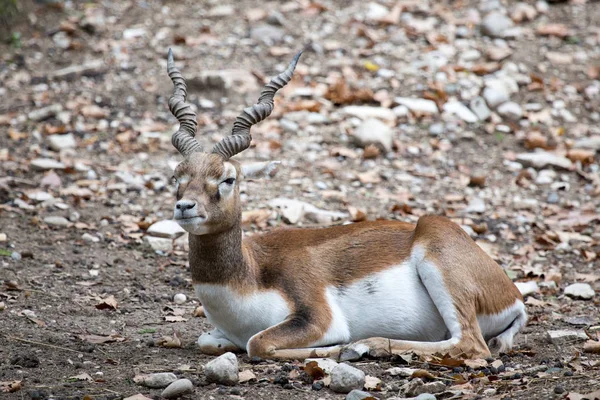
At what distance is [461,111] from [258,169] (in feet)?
20.6

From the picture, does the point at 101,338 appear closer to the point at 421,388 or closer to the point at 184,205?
the point at 184,205

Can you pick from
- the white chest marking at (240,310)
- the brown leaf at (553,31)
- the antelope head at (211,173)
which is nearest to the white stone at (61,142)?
the antelope head at (211,173)

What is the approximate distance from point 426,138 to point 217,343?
649cm

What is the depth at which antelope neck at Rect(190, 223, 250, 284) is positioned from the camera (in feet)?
22.0

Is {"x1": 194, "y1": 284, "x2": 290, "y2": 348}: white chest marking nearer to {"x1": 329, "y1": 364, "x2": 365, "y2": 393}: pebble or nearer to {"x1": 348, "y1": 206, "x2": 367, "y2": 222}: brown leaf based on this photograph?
{"x1": 329, "y1": 364, "x2": 365, "y2": 393}: pebble

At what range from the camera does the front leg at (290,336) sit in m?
6.46

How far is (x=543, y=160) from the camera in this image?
39.0ft

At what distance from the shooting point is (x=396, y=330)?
7.13 m

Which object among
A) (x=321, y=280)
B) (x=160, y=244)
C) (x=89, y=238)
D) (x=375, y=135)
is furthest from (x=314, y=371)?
(x=375, y=135)

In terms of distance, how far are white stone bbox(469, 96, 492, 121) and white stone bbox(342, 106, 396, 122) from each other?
1287 mm

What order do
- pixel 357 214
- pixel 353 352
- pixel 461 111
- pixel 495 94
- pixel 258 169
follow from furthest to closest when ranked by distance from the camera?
pixel 495 94 → pixel 461 111 → pixel 357 214 → pixel 258 169 → pixel 353 352

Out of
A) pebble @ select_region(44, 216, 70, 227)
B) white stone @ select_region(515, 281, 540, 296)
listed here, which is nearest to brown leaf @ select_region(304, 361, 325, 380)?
white stone @ select_region(515, 281, 540, 296)

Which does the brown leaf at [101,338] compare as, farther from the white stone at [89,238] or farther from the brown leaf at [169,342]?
the white stone at [89,238]

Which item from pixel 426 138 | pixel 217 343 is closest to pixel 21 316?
pixel 217 343
